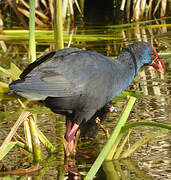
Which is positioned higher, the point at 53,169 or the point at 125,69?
the point at 125,69

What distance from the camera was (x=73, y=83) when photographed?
2.79m

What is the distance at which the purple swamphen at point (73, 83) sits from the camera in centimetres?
277

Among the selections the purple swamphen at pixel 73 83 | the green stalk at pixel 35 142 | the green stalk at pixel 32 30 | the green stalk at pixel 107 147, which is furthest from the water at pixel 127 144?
the green stalk at pixel 32 30

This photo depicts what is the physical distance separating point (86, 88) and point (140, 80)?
1709 millimetres

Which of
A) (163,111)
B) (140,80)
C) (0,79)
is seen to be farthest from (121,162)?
(0,79)

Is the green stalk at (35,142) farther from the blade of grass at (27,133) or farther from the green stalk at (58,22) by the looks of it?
the green stalk at (58,22)

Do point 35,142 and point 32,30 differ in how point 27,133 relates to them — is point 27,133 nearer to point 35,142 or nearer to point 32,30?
point 35,142

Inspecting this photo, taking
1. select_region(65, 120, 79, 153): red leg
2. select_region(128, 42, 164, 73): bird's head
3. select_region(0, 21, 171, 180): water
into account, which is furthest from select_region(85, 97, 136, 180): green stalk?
select_region(128, 42, 164, 73): bird's head

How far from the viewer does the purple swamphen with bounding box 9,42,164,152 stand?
2.77 metres

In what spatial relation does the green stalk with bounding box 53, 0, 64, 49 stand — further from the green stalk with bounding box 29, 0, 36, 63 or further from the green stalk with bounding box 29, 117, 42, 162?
the green stalk with bounding box 29, 117, 42, 162

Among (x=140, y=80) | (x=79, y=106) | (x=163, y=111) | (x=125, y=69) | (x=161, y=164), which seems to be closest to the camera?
(x=161, y=164)

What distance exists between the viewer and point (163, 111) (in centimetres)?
351

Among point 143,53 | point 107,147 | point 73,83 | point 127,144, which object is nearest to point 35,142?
point 73,83

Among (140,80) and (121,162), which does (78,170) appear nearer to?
(121,162)
